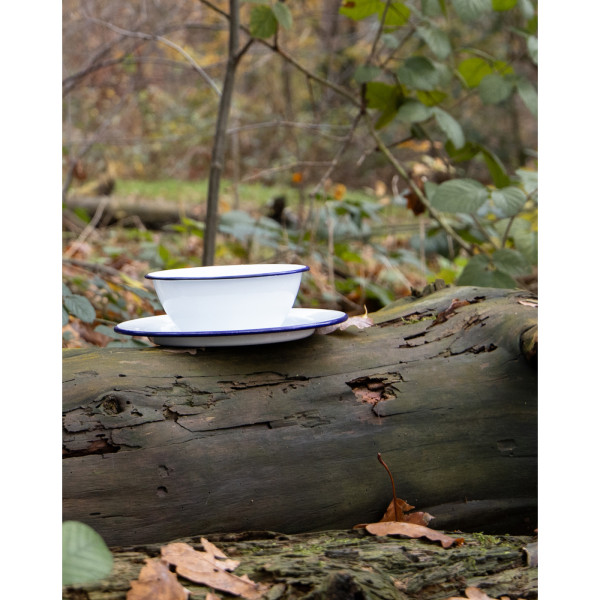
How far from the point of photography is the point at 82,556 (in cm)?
66

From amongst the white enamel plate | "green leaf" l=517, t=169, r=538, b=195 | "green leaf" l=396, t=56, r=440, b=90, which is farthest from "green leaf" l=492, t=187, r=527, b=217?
the white enamel plate

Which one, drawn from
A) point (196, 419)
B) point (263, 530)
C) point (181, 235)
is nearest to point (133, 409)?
point (196, 419)

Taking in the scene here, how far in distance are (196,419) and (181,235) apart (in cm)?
361

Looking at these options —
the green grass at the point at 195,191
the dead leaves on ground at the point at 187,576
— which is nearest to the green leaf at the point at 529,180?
the dead leaves on ground at the point at 187,576

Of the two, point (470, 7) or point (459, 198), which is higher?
point (470, 7)

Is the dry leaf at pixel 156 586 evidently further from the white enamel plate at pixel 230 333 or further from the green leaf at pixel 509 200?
the green leaf at pixel 509 200

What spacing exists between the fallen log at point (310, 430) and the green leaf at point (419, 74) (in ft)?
3.22

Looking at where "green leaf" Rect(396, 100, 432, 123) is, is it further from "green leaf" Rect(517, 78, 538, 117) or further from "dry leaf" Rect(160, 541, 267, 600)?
"dry leaf" Rect(160, 541, 267, 600)

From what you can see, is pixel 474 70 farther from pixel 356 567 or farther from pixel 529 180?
pixel 356 567

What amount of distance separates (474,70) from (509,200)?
2.11ft

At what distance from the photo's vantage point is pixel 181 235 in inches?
178

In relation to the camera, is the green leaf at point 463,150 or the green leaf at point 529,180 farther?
the green leaf at point 463,150

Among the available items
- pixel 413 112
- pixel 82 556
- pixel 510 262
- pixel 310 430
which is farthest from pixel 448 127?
pixel 82 556

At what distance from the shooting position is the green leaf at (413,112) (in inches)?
81.4
